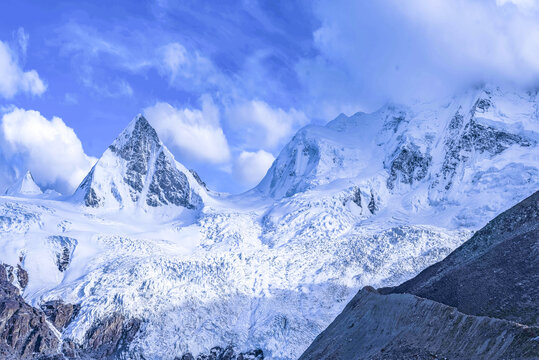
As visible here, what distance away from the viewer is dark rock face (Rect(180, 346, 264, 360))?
101625 millimetres

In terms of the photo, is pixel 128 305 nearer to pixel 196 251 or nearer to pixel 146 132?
pixel 196 251

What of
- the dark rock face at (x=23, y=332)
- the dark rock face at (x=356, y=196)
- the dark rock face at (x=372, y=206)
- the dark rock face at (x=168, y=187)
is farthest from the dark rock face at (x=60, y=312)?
the dark rock face at (x=372, y=206)

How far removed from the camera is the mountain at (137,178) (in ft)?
519

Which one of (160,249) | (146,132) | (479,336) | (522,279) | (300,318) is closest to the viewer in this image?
(479,336)

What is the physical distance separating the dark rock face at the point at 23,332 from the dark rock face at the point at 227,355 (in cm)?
2608

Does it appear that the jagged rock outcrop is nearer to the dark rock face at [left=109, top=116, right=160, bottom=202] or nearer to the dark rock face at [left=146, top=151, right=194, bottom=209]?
the dark rock face at [left=146, top=151, right=194, bottom=209]

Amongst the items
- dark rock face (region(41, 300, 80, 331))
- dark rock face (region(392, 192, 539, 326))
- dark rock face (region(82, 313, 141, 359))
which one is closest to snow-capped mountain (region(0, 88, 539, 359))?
dark rock face (region(82, 313, 141, 359))

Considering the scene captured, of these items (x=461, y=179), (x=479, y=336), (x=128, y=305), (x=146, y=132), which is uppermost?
(x=146, y=132)

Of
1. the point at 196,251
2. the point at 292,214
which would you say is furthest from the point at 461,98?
the point at 196,251

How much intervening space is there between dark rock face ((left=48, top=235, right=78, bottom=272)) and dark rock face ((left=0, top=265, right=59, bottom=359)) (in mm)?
16532

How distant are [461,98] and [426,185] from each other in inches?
1348

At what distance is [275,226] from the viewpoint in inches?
5472

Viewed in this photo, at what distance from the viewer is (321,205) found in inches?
5551

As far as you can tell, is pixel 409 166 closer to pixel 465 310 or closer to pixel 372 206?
pixel 372 206
